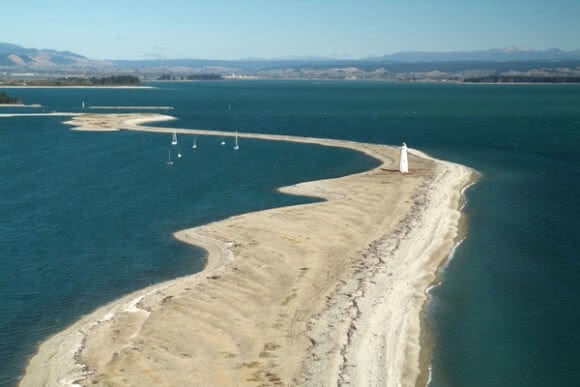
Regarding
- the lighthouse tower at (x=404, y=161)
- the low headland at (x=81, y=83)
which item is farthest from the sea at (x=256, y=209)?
the low headland at (x=81, y=83)

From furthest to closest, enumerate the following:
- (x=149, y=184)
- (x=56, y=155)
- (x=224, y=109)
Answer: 1. (x=224, y=109)
2. (x=56, y=155)
3. (x=149, y=184)

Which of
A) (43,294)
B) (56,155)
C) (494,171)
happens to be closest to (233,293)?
(43,294)

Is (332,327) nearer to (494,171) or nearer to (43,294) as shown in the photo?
(43,294)

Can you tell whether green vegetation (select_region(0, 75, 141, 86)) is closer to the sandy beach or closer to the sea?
the sea

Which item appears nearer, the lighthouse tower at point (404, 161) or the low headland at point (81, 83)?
the lighthouse tower at point (404, 161)

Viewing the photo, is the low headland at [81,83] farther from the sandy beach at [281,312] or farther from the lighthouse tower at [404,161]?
the sandy beach at [281,312]
